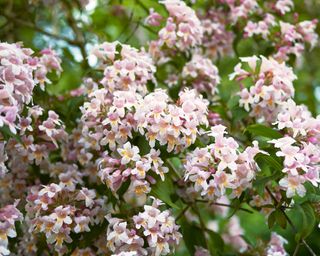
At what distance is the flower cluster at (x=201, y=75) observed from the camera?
225 centimetres

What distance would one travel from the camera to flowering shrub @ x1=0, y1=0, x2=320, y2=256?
1.67 metres

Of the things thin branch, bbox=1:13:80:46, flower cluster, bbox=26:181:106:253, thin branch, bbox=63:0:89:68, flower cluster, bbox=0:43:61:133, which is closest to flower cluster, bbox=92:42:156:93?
flower cluster, bbox=0:43:61:133

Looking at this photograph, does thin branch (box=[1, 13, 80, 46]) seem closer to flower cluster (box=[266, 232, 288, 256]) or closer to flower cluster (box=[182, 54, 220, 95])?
flower cluster (box=[182, 54, 220, 95])

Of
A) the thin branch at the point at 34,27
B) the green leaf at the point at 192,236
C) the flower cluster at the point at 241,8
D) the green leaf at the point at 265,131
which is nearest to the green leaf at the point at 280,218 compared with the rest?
the green leaf at the point at 265,131

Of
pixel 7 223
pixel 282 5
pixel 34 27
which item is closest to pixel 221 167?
pixel 7 223

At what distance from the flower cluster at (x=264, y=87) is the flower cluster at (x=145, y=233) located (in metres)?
0.53

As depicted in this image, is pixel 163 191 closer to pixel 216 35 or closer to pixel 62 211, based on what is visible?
pixel 62 211

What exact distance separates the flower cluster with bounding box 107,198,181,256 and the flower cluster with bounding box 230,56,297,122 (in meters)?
0.53

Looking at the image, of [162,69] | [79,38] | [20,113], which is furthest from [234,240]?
[20,113]

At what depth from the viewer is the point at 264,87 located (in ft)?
6.48

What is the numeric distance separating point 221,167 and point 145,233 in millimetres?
261

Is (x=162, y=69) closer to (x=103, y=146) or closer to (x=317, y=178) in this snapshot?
(x=103, y=146)

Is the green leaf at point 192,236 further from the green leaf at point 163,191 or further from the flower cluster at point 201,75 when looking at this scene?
Answer: the flower cluster at point 201,75

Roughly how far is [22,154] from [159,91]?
0.47 m
